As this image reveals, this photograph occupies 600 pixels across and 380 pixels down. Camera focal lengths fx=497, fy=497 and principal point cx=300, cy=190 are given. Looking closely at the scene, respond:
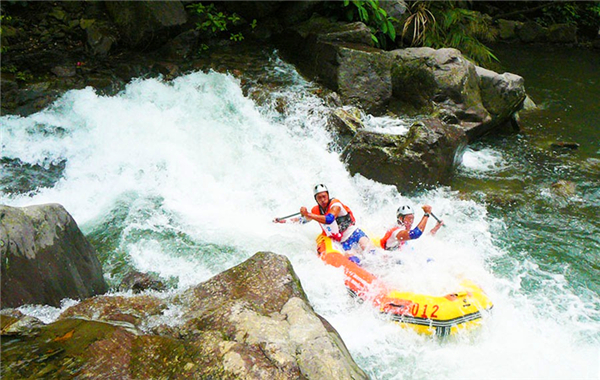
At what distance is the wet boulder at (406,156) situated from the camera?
24.1 ft

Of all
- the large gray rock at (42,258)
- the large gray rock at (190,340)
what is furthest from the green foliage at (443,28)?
the large gray rock at (42,258)

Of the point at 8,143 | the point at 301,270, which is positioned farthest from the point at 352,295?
the point at 8,143

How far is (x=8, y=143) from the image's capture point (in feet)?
22.7

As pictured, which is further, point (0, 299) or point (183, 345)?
point (0, 299)

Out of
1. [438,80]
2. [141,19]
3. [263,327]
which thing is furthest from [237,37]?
[263,327]

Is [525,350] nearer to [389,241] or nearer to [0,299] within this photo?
[389,241]

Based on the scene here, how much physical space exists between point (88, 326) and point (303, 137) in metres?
5.30

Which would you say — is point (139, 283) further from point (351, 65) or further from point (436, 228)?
point (351, 65)

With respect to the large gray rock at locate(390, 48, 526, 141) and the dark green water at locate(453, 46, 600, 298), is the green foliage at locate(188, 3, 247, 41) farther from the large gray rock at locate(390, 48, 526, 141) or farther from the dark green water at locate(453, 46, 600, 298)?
the dark green water at locate(453, 46, 600, 298)

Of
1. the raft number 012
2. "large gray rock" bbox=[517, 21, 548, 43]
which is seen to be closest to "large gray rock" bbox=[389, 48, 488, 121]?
the raft number 012

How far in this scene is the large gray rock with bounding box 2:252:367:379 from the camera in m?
3.01

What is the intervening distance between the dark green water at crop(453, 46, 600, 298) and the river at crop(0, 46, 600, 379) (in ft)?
0.09

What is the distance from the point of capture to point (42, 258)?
3883mm

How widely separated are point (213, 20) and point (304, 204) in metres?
A: 4.64
